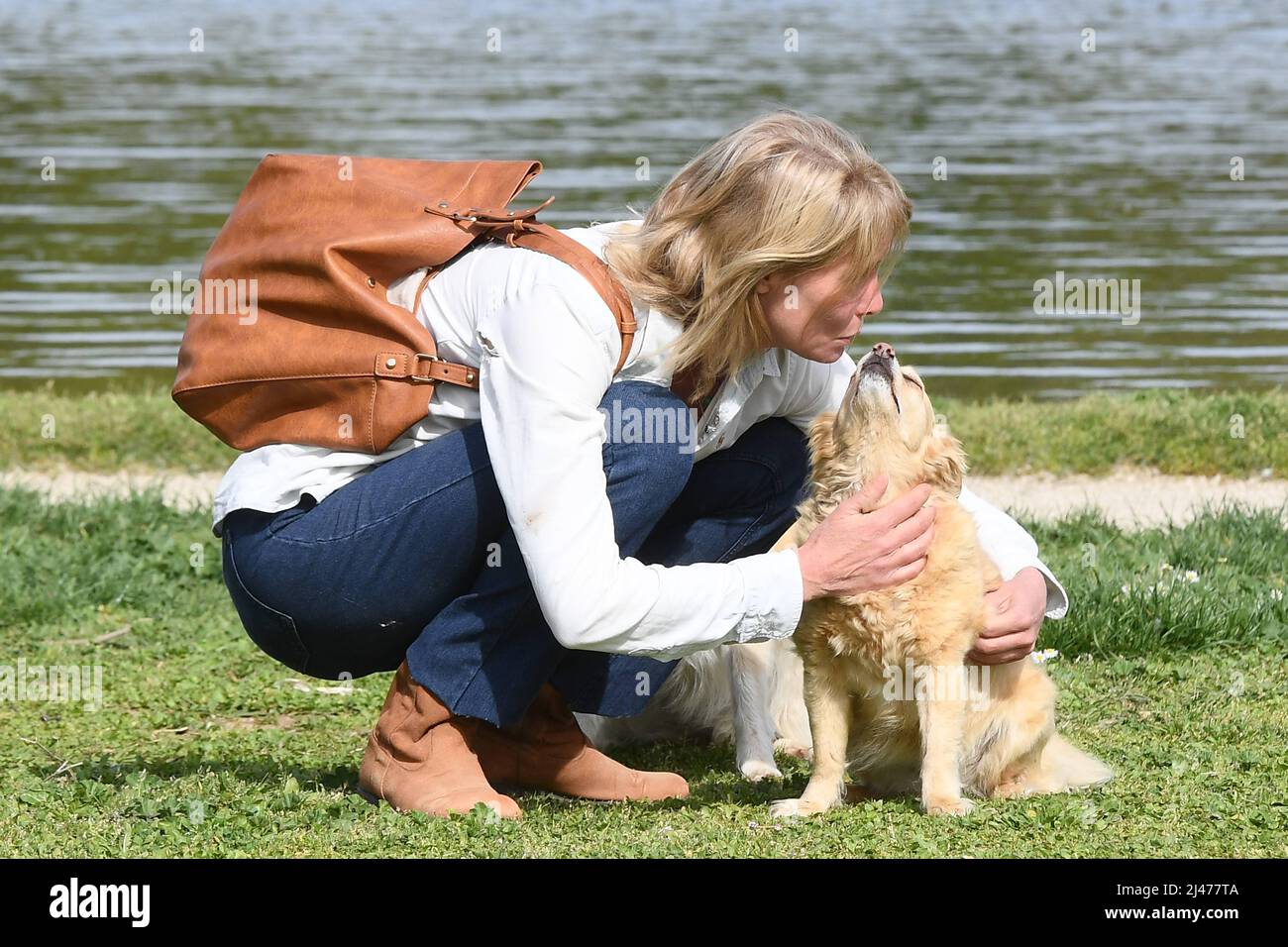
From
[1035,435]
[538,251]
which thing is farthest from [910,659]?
[1035,435]

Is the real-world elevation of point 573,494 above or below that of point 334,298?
below

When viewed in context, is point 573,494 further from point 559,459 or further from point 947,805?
point 947,805

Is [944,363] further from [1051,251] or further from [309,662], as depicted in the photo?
[309,662]

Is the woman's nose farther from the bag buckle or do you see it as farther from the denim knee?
the bag buckle

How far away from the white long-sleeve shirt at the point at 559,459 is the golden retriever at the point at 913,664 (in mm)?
353

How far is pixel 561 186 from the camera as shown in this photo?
14914 mm

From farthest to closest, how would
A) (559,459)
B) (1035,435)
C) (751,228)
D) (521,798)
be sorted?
(1035,435), (521,798), (751,228), (559,459)

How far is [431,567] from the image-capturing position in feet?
12.3

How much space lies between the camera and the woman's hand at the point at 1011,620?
12.8 feet

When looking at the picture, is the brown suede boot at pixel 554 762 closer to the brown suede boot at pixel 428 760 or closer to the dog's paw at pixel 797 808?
the brown suede boot at pixel 428 760

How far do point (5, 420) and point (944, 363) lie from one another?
→ 18.3 feet

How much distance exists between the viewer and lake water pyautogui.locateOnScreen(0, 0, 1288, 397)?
453 inches

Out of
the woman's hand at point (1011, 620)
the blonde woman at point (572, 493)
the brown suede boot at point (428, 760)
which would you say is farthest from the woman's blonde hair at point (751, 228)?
the brown suede boot at point (428, 760)

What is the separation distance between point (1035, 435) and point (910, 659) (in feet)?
13.9
